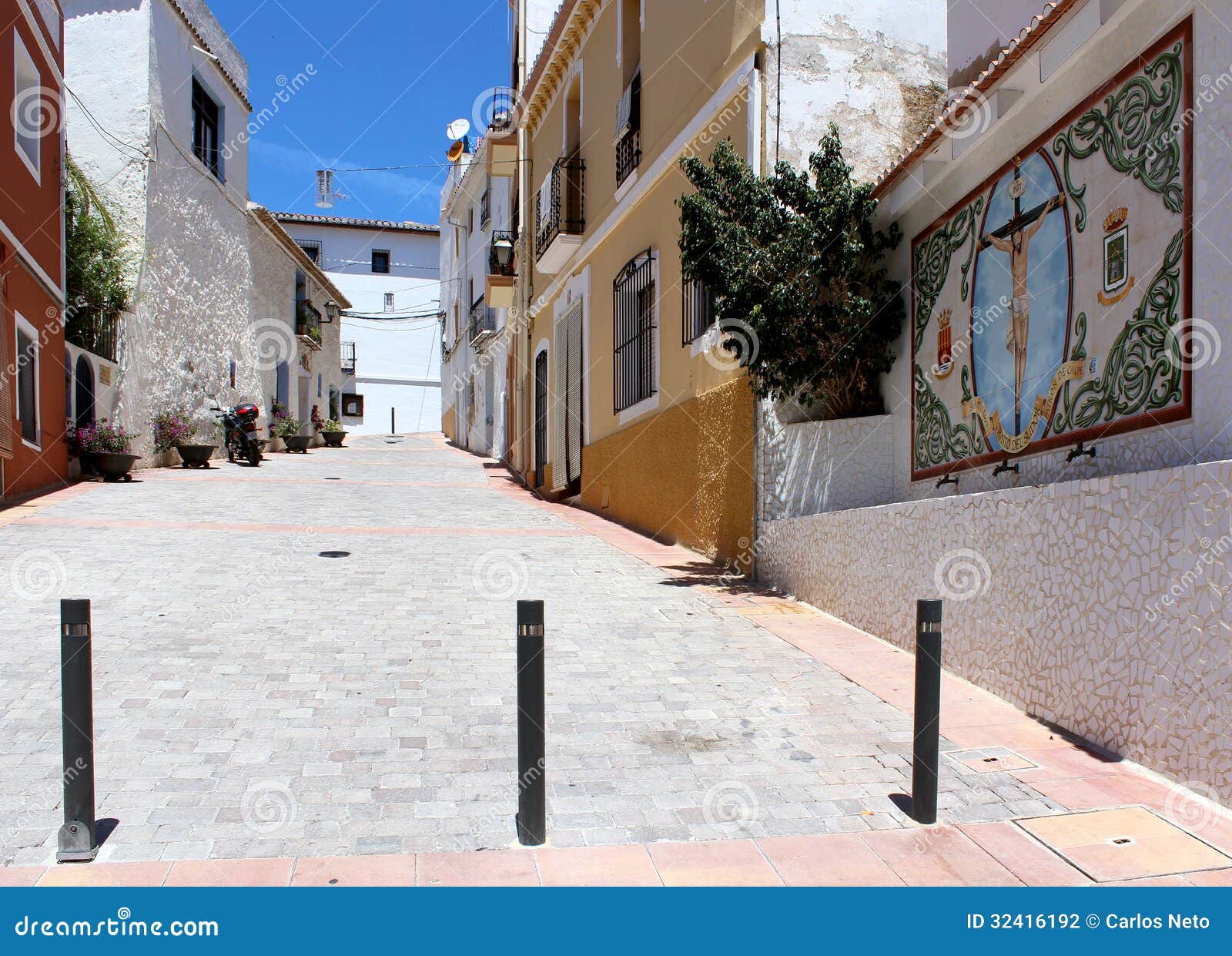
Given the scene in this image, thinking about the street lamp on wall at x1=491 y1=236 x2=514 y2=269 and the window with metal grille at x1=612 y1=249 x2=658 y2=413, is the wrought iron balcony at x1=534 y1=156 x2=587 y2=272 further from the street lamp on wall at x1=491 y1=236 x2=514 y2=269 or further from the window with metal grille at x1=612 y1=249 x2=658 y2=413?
the street lamp on wall at x1=491 y1=236 x2=514 y2=269

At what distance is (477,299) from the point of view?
2817cm

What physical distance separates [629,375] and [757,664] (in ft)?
22.4

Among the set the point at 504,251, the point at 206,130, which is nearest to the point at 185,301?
the point at 206,130

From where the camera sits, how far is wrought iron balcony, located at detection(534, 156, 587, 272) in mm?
14609

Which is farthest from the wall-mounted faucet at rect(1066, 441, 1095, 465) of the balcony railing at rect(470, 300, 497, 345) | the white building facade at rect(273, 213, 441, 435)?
the white building facade at rect(273, 213, 441, 435)

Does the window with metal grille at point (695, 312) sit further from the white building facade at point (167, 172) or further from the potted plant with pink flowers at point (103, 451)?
the white building facade at point (167, 172)

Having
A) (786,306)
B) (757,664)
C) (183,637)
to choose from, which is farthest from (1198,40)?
(183,637)

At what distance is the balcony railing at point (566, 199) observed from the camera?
48.0 feet

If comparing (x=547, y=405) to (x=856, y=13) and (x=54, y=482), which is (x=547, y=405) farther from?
(x=856, y=13)

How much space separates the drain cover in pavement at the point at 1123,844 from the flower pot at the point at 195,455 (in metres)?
16.6

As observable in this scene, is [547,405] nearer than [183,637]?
No

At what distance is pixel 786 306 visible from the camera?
717cm

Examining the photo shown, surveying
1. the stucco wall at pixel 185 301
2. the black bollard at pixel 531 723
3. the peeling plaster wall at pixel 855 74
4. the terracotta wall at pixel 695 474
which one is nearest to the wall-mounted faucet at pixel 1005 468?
the terracotta wall at pixel 695 474

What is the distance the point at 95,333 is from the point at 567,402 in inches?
289
